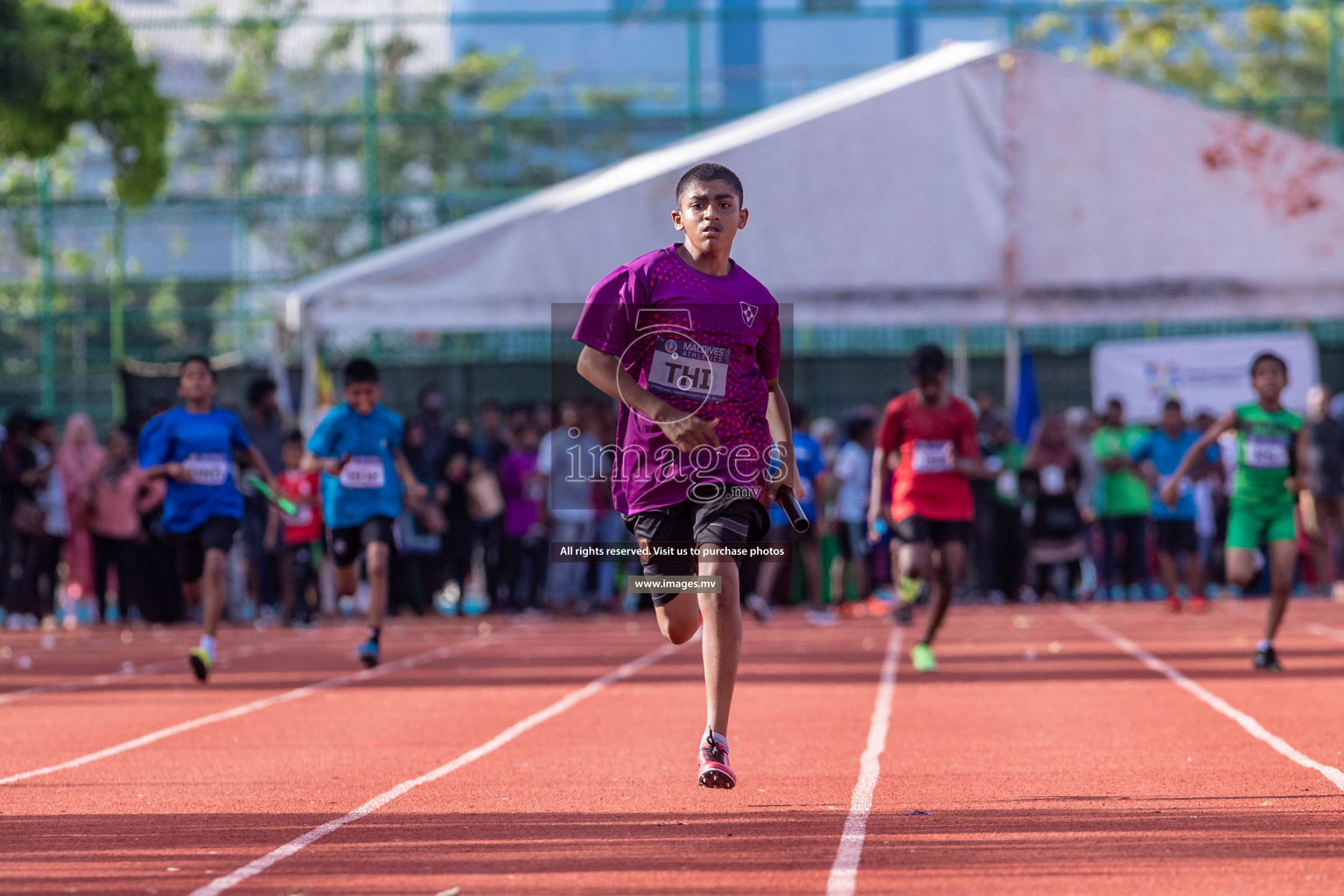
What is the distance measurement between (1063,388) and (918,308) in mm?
5547

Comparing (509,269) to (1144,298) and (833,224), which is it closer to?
(833,224)

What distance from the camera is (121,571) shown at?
764 inches

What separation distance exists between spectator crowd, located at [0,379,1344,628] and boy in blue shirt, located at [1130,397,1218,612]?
0.08 feet

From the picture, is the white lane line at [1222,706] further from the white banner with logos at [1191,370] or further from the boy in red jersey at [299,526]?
the boy in red jersey at [299,526]

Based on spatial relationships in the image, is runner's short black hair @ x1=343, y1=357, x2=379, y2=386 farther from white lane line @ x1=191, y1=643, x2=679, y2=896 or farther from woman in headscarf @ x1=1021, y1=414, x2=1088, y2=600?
woman in headscarf @ x1=1021, y1=414, x2=1088, y2=600

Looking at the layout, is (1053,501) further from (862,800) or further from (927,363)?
(862,800)

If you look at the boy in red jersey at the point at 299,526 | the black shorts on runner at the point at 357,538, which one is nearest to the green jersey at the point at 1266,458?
the black shorts on runner at the point at 357,538

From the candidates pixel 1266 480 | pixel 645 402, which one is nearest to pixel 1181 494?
pixel 1266 480

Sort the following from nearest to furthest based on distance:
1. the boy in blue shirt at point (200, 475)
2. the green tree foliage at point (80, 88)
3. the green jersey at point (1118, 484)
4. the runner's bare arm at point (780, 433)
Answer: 1. the runner's bare arm at point (780, 433)
2. the boy in blue shirt at point (200, 475)
3. the green tree foliage at point (80, 88)
4. the green jersey at point (1118, 484)

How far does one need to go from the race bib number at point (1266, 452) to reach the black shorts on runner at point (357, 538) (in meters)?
5.32

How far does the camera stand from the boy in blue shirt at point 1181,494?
19453 mm

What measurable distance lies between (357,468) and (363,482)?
0.32 ft

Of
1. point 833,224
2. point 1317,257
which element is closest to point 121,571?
point 833,224

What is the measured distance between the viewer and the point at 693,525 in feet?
21.9
